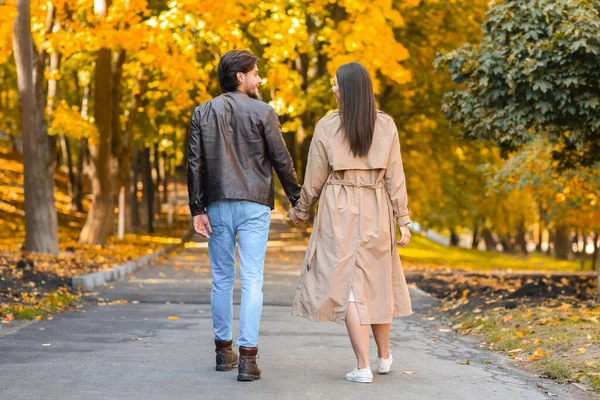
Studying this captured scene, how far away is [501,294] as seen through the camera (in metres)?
13.6

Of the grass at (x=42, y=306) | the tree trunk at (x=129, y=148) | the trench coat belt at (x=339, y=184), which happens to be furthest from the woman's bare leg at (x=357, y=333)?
the tree trunk at (x=129, y=148)

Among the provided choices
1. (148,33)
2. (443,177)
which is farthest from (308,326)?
(443,177)

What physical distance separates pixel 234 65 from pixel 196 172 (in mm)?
769

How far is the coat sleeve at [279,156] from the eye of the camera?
6.77 metres

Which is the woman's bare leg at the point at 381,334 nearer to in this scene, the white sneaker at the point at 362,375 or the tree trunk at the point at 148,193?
the white sneaker at the point at 362,375

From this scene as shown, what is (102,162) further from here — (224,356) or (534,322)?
(224,356)

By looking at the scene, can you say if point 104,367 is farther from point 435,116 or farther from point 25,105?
point 435,116

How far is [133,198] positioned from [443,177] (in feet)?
34.8

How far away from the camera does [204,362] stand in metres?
7.43

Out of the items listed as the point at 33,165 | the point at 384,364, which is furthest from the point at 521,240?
the point at 384,364

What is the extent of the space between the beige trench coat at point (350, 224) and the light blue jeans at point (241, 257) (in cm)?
28

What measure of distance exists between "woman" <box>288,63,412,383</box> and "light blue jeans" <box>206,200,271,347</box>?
0.95 feet

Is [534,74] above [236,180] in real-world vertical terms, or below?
above

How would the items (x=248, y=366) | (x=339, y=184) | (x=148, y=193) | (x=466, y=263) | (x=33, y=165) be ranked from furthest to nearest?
(x=148, y=193), (x=466, y=263), (x=33, y=165), (x=339, y=184), (x=248, y=366)
